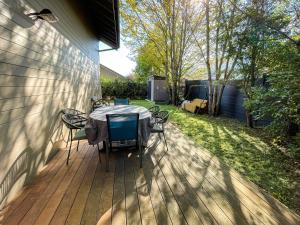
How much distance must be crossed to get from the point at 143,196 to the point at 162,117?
1.70m

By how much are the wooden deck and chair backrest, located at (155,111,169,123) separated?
0.74m

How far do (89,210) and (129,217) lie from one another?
0.41m

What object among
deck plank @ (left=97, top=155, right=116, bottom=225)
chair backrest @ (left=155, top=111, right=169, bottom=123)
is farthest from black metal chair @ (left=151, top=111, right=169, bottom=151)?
deck plank @ (left=97, top=155, right=116, bottom=225)

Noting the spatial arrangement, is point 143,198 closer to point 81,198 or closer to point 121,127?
point 81,198

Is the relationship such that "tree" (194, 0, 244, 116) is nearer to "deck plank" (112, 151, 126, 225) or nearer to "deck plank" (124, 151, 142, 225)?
"deck plank" (124, 151, 142, 225)

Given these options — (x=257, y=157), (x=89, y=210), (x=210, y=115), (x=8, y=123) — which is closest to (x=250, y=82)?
(x=210, y=115)

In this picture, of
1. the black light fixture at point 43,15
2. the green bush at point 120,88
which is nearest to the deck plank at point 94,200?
the black light fixture at point 43,15

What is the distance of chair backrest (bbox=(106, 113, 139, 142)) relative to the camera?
8.15 feet

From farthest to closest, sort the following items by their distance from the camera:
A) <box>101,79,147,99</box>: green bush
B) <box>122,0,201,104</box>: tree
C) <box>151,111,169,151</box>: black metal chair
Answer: <box>101,79,147,99</box>: green bush < <box>122,0,201,104</box>: tree < <box>151,111,169,151</box>: black metal chair

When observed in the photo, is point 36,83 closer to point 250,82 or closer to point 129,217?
point 129,217

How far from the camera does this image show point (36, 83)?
7.82 feet

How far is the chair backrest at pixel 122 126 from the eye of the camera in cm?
248

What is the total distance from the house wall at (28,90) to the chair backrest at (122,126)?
1001 mm

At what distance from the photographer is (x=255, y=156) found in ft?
10.6
